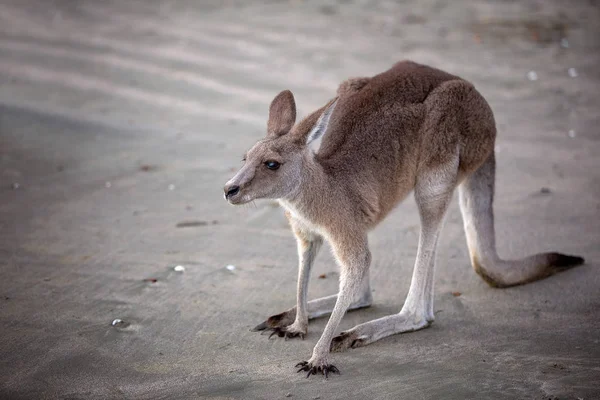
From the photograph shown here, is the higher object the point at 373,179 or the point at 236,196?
the point at 373,179

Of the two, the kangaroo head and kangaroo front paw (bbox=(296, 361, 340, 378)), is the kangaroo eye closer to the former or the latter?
the kangaroo head

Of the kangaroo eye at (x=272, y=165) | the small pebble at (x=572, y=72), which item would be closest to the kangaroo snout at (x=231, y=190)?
the kangaroo eye at (x=272, y=165)

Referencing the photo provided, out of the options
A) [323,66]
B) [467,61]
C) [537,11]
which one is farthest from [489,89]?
[537,11]

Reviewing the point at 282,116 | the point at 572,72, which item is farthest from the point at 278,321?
the point at 572,72

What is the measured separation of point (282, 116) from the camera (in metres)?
4.09

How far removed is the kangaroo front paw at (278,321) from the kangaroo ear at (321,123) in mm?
1008

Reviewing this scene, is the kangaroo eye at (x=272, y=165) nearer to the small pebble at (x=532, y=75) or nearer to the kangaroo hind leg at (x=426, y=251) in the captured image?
the kangaroo hind leg at (x=426, y=251)

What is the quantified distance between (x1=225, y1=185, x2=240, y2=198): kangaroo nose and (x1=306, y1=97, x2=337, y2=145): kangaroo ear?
17.6 inches

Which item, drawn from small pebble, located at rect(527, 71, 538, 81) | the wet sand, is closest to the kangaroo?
the wet sand

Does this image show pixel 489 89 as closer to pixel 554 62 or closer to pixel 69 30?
pixel 554 62

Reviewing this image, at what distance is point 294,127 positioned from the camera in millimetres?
3967

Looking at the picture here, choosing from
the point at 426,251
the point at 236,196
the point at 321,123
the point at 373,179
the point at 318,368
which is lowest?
the point at 318,368

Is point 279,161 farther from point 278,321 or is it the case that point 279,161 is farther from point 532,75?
point 532,75

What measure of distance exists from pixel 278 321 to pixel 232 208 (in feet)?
5.85
